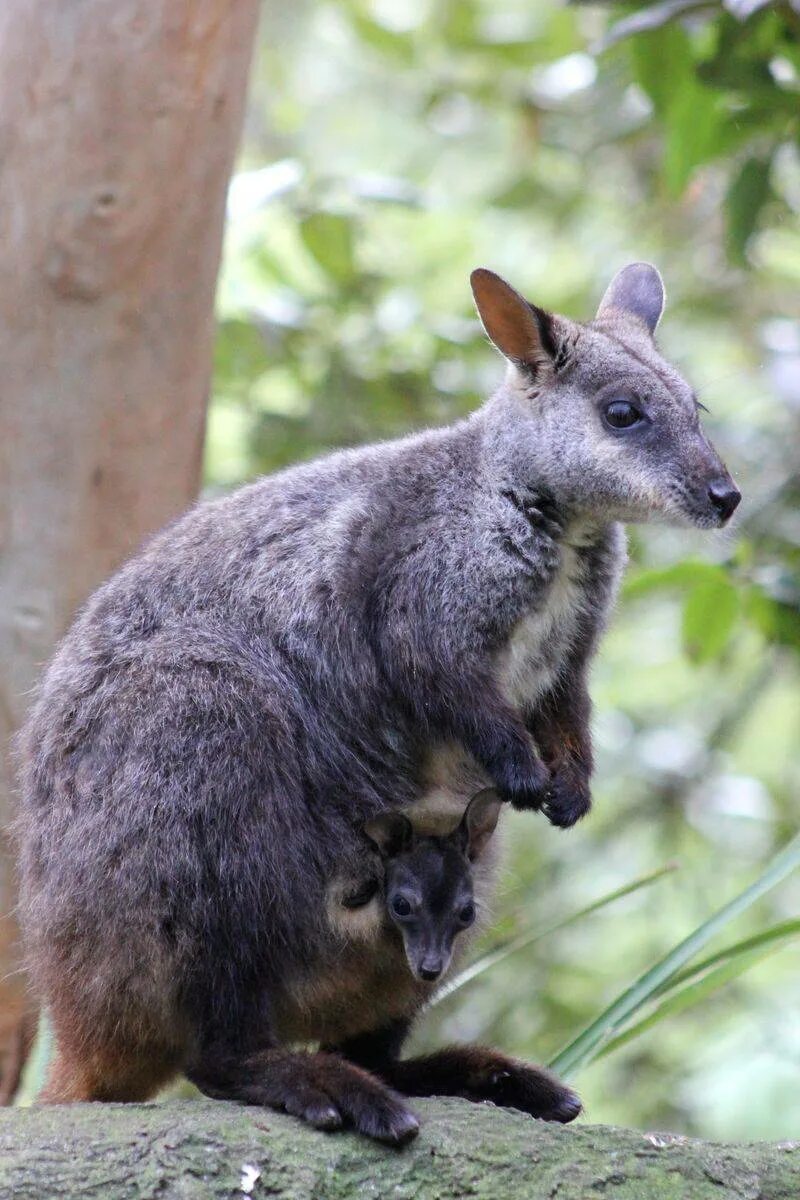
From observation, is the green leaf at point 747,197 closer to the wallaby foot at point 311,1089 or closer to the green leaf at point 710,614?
the green leaf at point 710,614

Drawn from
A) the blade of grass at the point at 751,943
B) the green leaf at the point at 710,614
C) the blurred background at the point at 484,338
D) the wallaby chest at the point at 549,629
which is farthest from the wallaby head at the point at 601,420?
the blade of grass at the point at 751,943

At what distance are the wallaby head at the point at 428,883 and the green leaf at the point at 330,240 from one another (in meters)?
3.54

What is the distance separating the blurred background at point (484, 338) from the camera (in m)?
5.62

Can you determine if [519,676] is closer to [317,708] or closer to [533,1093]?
[317,708]

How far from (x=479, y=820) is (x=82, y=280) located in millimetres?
2561

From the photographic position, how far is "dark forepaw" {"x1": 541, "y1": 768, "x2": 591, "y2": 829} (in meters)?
4.64

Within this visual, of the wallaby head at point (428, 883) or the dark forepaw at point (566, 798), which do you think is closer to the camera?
the wallaby head at point (428, 883)

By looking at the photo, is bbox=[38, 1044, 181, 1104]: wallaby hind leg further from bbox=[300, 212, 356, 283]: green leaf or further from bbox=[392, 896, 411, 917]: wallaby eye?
bbox=[300, 212, 356, 283]: green leaf

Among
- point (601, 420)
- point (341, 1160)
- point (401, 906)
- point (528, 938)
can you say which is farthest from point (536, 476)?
point (341, 1160)

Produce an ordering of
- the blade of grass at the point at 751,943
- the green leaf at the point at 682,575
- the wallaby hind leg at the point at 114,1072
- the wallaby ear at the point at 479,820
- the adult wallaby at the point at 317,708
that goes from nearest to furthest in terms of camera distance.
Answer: the adult wallaby at the point at 317,708, the wallaby hind leg at the point at 114,1072, the blade of grass at the point at 751,943, the wallaby ear at the point at 479,820, the green leaf at the point at 682,575

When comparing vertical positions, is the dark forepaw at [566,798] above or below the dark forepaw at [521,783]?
below

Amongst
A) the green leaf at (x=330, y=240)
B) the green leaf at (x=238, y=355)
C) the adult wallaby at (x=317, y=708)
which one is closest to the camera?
the adult wallaby at (x=317, y=708)

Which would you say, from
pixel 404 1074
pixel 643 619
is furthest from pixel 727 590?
pixel 643 619

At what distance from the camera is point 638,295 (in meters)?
5.56
